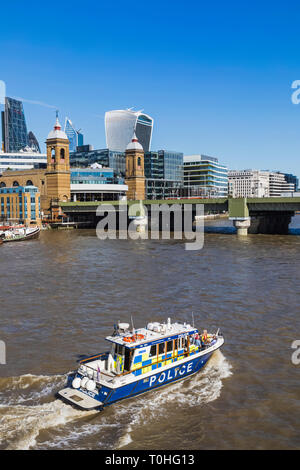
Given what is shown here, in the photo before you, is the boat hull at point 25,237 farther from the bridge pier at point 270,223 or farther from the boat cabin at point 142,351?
the boat cabin at point 142,351

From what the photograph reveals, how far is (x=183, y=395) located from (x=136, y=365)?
2649 mm

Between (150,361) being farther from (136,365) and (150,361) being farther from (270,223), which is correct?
(270,223)

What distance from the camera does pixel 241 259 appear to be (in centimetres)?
6181

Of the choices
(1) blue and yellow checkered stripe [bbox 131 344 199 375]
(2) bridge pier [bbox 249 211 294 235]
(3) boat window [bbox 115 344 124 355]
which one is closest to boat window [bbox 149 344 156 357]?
(1) blue and yellow checkered stripe [bbox 131 344 199 375]

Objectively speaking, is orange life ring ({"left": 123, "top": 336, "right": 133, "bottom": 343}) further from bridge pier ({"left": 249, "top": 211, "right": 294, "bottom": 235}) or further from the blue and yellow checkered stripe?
bridge pier ({"left": 249, "top": 211, "right": 294, "bottom": 235})

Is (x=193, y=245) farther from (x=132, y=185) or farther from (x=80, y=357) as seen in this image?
(x=132, y=185)

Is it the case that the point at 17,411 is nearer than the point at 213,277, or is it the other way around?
the point at 17,411

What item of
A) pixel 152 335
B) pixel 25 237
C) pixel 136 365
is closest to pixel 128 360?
pixel 136 365

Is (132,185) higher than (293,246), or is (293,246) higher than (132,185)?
(132,185)

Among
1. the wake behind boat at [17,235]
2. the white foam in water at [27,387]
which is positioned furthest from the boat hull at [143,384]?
the wake behind boat at [17,235]

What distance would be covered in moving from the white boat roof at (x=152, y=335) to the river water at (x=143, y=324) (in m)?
2.38

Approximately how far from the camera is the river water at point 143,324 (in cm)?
1742
